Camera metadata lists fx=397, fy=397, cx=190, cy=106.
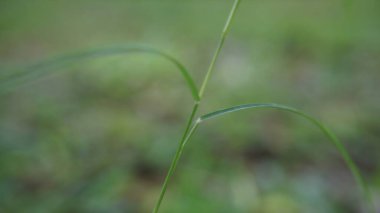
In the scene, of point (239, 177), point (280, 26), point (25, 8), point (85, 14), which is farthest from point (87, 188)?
point (25, 8)

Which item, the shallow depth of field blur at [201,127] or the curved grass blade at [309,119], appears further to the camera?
the shallow depth of field blur at [201,127]

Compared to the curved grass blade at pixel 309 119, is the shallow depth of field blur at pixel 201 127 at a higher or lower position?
lower

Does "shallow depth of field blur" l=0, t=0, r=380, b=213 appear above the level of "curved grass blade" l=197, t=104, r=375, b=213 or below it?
below

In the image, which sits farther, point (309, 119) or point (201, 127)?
point (201, 127)

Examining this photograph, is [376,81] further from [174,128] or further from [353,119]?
[174,128]

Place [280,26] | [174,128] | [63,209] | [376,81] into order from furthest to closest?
[280,26], [376,81], [174,128], [63,209]

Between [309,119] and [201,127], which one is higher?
[309,119]

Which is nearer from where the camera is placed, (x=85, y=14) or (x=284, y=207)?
(x=284, y=207)

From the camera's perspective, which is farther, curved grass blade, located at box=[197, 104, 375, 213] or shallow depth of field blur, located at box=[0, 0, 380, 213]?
shallow depth of field blur, located at box=[0, 0, 380, 213]
